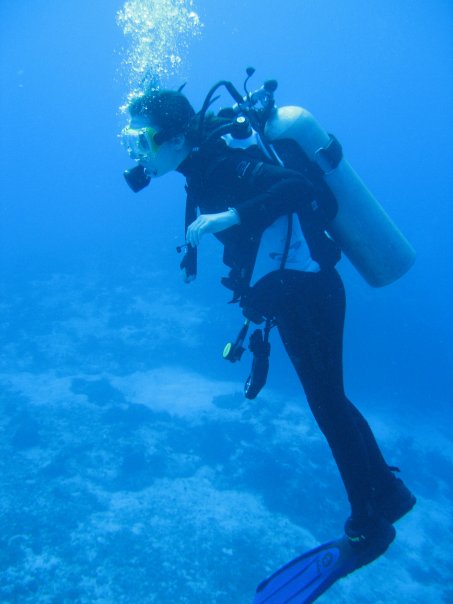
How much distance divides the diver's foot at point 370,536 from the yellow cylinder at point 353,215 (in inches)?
79.0

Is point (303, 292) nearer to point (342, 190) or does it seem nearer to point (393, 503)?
point (342, 190)

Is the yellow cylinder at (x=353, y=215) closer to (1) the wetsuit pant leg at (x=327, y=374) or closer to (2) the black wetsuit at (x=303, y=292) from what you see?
(2) the black wetsuit at (x=303, y=292)

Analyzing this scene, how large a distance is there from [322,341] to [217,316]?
22099mm

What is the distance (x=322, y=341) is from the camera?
9.61 feet

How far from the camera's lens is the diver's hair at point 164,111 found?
10.1ft

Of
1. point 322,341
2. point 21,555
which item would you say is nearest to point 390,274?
point 322,341

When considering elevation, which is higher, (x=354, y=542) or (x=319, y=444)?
(x=354, y=542)

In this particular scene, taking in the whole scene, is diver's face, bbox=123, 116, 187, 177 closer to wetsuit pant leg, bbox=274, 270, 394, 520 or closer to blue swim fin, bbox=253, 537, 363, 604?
wetsuit pant leg, bbox=274, 270, 394, 520

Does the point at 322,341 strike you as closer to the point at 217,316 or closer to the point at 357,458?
the point at 357,458

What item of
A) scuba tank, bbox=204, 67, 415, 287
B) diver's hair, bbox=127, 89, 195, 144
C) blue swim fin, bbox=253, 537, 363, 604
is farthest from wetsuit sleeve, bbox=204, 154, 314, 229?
blue swim fin, bbox=253, 537, 363, 604

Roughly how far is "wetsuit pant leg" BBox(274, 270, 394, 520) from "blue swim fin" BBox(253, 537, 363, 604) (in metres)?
0.48

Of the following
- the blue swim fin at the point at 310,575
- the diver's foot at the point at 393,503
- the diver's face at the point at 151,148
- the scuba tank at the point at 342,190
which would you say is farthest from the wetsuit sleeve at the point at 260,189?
the blue swim fin at the point at 310,575

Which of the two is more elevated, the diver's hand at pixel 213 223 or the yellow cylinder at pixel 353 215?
the yellow cylinder at pixel 353 215

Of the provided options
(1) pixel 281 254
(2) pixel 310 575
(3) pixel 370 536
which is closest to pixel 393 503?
(3) pixel 370 536
